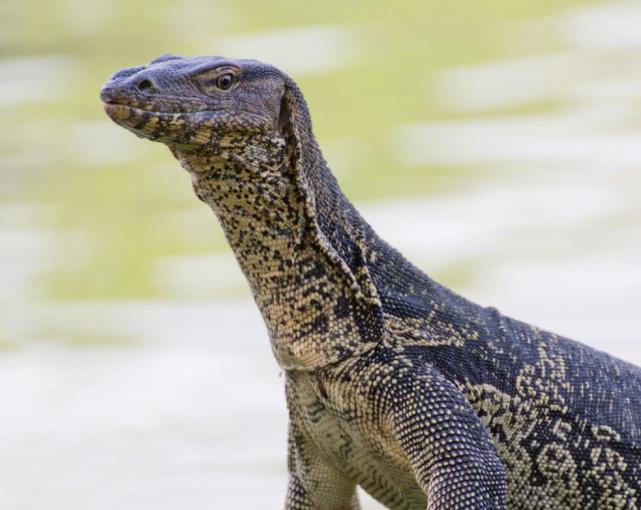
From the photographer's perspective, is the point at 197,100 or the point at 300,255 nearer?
the point at 197,100

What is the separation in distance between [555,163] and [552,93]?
4.35 meters

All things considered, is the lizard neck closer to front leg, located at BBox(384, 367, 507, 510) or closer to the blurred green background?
front leg, located at BBox(384, 367, 507, 510)

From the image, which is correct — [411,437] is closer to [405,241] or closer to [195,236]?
[405,241]

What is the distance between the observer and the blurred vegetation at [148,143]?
1788 cm

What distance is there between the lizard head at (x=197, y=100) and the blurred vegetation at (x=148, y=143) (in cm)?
930

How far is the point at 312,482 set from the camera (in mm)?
7742

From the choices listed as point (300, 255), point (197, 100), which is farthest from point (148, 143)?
point (197, 100)

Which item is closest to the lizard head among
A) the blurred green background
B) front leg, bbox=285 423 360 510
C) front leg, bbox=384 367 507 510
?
front leg, bbox=384 367 507 510

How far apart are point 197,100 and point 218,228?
459 inches

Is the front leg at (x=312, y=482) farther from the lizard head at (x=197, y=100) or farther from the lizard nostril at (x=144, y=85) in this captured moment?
the lizard nostril at (x=144, y=85)

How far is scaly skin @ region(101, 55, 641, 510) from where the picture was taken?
21.7 feet

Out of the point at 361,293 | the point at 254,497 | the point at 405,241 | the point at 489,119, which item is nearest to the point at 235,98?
the point at 361,293

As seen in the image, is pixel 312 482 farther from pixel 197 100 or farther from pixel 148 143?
pixel 148 143

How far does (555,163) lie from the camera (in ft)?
66.8
